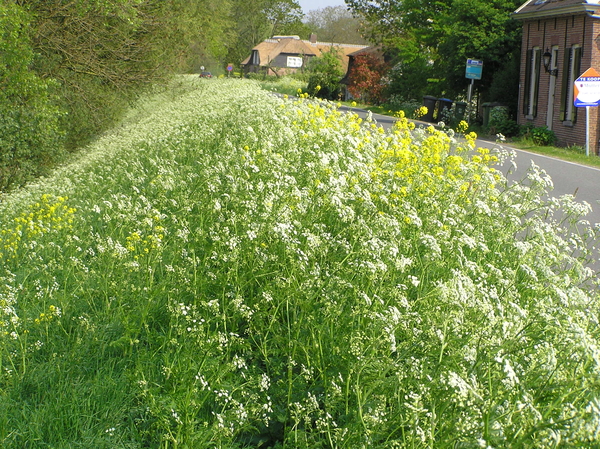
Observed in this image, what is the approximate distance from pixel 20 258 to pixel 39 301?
183 centimetres

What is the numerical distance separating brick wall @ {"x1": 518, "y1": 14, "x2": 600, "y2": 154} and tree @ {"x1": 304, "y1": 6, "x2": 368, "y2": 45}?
288ft

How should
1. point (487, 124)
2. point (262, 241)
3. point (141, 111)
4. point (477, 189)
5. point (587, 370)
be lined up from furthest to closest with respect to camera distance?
point (487, 124), point (141, 111), point (477, 189), point (262, 241), point (587, 370)

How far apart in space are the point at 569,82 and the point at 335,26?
98.7 m

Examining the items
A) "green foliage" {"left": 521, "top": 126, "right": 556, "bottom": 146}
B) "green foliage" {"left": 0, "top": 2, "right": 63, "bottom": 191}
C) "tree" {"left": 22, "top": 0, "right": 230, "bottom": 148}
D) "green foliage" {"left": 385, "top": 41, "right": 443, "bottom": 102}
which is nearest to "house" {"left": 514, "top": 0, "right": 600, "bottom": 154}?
"green foliage" {"left": 521, "top": 126, "right": 556, "bottom": 146}

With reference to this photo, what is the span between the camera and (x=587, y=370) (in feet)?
9.39

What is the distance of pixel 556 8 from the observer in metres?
25.6

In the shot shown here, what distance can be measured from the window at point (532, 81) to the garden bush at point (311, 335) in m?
23.0

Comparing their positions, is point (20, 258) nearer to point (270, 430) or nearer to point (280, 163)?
point (280, 163)

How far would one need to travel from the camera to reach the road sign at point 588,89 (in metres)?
19.7

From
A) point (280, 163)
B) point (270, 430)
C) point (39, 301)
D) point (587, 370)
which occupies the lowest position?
point (270, 430)

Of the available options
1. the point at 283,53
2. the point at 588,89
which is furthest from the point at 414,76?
the point at 283,53

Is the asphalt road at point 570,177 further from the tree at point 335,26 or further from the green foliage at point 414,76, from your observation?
the tree at point 335,26

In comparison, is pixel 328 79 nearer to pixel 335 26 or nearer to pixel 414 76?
pixel 414 76

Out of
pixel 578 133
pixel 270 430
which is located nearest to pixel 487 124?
pixel 578 133
